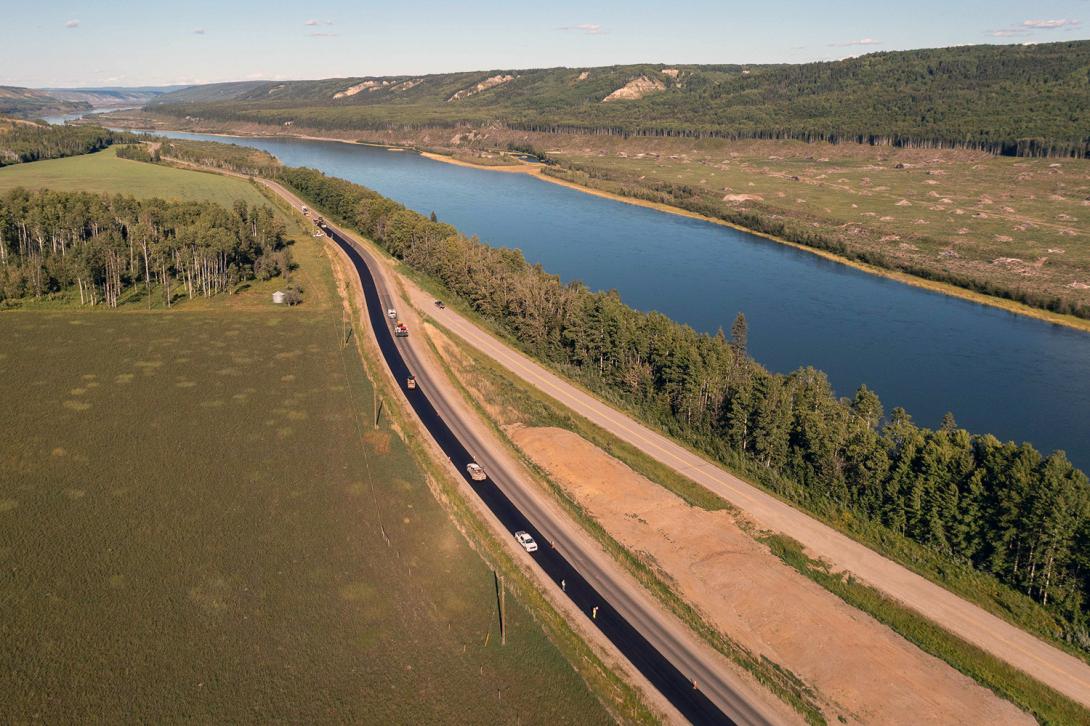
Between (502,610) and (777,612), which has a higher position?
(502,610)

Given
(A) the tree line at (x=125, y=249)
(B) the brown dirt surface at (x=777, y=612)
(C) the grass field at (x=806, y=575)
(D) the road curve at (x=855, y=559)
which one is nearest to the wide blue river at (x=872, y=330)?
(D) the road curve at (x=855, y=559)

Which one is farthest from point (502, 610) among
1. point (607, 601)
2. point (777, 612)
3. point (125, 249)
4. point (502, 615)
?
point (125, 249)

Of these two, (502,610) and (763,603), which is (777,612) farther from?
(502,610)

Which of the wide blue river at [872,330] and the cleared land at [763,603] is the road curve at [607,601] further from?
the wide blue river at [872,330]

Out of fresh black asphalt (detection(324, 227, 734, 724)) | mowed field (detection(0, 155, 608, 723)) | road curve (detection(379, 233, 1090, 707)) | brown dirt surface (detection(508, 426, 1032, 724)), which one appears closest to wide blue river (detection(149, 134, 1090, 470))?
road curve (detection(379, 233, 1090, 707))

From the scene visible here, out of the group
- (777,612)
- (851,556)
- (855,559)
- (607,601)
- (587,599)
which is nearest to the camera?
(777,612)

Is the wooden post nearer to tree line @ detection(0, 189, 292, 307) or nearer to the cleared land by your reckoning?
the cleared land
